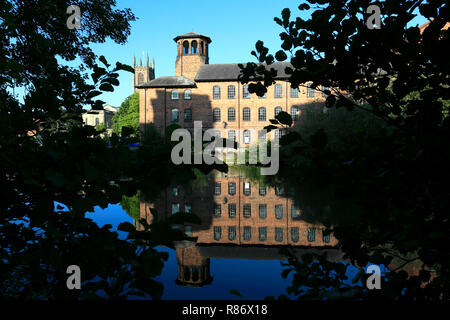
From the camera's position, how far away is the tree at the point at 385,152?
1.42m

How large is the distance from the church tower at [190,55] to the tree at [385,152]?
4904 cm

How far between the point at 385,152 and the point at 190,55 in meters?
50.8

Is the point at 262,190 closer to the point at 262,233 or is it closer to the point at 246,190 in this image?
the point at 246,190

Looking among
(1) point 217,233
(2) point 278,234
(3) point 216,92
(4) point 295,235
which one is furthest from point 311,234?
(3) point 216,92

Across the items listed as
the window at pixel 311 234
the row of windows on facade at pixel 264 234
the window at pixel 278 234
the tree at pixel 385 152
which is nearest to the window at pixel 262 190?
the row of windows on facade at pixel 264 234

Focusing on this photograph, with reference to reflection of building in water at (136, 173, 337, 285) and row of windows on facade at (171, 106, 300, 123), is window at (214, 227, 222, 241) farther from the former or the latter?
row of windows on facade at (171, 106, 300, 123)

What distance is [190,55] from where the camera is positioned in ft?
162

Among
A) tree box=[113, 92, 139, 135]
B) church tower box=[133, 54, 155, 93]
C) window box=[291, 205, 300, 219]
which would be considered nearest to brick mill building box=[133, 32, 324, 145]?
tree box=[113, 92, 139, 135]

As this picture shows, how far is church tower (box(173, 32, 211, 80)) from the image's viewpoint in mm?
49219

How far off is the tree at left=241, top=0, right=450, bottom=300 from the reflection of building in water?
3.81m

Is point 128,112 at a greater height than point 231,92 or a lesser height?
greater

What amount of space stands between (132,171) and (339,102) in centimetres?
146

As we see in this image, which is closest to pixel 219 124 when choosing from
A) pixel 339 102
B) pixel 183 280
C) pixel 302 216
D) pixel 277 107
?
pixel 277 107
